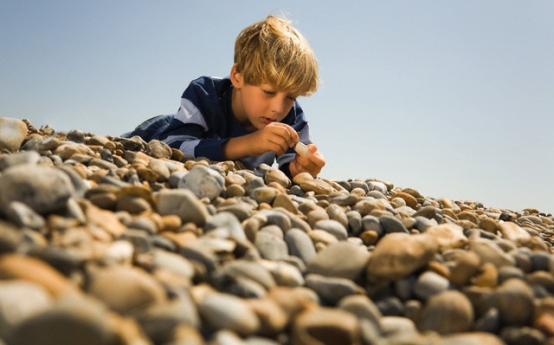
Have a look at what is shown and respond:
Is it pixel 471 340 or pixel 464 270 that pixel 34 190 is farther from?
pixel 464 270

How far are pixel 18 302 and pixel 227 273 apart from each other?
51 cm

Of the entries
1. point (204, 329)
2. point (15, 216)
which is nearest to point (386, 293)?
point (204, 329)

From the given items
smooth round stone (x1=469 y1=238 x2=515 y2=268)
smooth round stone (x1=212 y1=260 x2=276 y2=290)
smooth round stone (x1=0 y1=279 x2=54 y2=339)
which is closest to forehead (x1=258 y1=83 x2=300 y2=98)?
smooth round stone (x1=469 y1=238 x2=515 y2=268)

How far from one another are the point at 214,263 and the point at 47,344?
54 cm

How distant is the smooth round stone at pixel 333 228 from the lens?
1896 mm

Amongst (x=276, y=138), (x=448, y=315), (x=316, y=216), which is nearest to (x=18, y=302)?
(x=448, y=315)

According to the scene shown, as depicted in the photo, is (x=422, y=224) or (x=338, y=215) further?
(x=422, y=224)

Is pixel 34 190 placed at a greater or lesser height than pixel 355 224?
lesser

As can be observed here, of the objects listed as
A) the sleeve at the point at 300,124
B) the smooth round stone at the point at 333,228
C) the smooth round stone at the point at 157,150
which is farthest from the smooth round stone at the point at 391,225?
the sleeve at the point at 300,124

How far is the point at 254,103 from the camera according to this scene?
4.22 metres

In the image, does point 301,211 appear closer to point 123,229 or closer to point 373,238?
point 373,238

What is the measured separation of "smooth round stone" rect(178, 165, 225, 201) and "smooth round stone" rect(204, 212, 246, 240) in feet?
1.31

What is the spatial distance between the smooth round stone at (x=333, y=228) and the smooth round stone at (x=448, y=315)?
67 cm

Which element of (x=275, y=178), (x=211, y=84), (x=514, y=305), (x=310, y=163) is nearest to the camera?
(x=514, y=305)
